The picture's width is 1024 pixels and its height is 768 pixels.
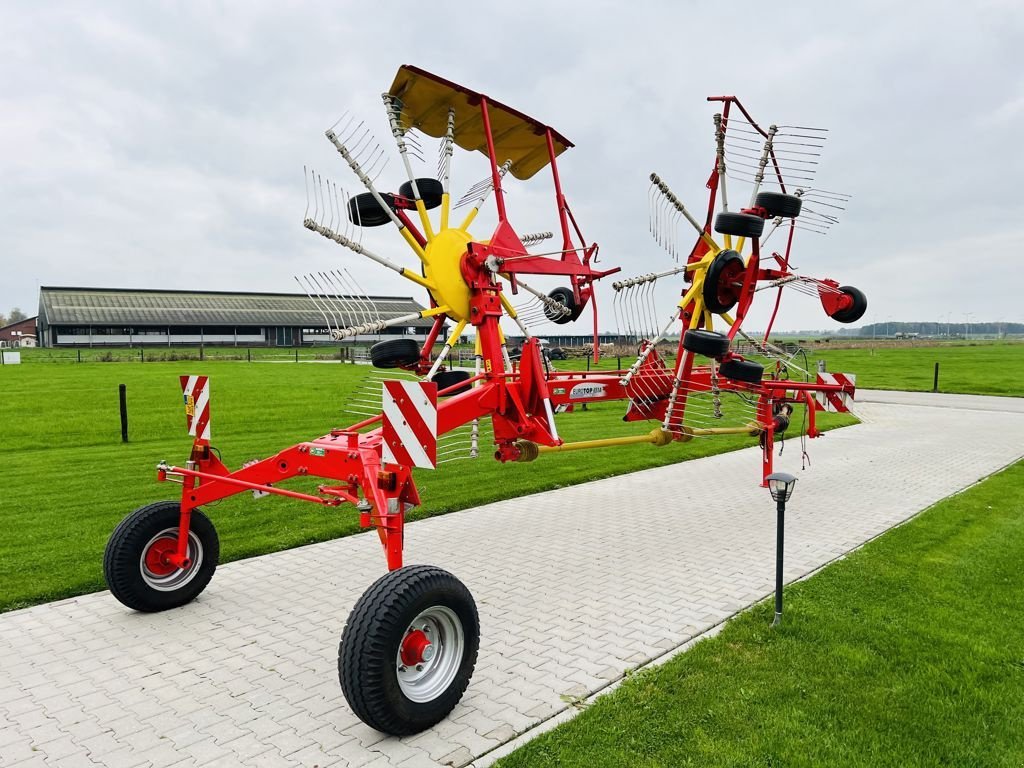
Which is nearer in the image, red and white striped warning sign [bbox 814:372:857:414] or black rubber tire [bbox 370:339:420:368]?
black rubber tire [bbox 370:339:420:368]

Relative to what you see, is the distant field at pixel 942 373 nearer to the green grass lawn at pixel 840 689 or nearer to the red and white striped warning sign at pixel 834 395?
the red and white striped warning sign at pixel 834 395

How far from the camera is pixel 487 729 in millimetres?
3652

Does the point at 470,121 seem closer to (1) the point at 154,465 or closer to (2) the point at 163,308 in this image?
(1) the point at 154,465

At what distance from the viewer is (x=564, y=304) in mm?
7418

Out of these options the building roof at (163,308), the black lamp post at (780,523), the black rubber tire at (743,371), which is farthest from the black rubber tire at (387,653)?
the building roof at (163,308)

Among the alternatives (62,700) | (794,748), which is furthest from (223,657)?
(794,748)

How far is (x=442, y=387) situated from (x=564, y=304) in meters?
1.88

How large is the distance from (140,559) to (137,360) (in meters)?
33.7

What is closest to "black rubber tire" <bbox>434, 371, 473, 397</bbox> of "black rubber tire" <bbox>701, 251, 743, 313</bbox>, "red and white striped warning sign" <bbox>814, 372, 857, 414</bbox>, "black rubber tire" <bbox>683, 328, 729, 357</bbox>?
"black rubber tire" <bbox>683, 328, 729, 357</bbox>

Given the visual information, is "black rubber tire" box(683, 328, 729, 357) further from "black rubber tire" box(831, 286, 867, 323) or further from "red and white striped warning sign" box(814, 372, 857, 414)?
"red and white striped warning sign" box(814, 372, 857, 414)

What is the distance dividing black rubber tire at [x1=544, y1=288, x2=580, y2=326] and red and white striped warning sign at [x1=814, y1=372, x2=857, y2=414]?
3.70 m

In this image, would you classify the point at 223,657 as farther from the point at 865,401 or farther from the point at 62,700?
the point at 865,401

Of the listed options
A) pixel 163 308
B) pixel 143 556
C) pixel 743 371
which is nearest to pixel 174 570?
pixel 143 556

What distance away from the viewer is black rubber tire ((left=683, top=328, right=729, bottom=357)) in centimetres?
616
